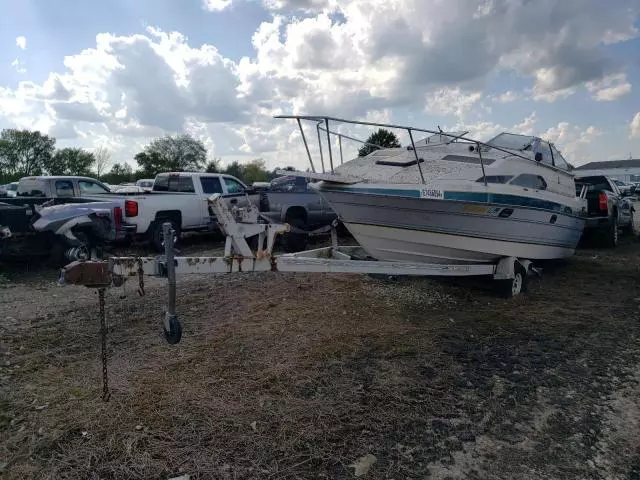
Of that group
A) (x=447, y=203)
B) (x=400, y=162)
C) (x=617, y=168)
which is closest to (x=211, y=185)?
(x=400, y=162)

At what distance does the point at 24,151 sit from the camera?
177 ft

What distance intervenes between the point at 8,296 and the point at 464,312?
21.0ft

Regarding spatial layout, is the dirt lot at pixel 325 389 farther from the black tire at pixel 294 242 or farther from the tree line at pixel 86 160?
the tree line at pixel 86 160

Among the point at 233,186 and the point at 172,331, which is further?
the point at 233,186

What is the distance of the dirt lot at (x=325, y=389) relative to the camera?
10.1 ft

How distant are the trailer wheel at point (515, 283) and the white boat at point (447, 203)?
22cm

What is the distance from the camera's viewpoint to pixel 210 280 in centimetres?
803

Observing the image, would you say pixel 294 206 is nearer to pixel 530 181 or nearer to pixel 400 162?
pixel 400 162

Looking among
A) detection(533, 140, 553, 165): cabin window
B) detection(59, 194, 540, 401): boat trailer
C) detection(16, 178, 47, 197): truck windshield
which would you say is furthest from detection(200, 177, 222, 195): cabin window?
detection(533, 140, 553, 165): cabin window

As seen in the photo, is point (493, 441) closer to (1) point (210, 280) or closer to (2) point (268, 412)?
(2) point (268, 412)

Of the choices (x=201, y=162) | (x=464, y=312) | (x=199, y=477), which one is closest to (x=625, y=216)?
(x=464, y=312)

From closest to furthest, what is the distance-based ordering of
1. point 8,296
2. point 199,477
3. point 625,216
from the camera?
1. point 199,477
2. point 8,296
3. point 625,216

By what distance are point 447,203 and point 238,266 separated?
112 inches

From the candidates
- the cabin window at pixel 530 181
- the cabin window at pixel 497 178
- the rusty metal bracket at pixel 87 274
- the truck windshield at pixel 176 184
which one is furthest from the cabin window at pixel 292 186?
the rusty metal bracket at pixel 87 274
